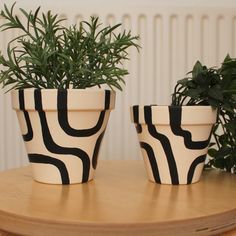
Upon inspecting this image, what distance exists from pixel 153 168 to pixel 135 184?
0.14ft

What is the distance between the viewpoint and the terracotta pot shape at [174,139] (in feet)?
1.89

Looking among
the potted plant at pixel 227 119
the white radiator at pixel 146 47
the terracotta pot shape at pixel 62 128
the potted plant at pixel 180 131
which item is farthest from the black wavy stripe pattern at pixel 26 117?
the white radiator at pixel 146 47

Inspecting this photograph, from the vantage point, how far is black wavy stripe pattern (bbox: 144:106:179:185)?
59 cm

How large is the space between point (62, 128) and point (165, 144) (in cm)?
17

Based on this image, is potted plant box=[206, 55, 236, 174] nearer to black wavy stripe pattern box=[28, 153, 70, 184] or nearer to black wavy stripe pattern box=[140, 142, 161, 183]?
black wavy stripe pattern box=[140, 142, 161, 183]

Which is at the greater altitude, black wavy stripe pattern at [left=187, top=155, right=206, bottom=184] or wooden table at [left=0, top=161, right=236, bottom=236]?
black wavy stripe pattern at [left=187, top=155, right=206, bottom=184]

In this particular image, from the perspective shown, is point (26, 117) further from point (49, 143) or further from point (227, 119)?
point (227, 119)

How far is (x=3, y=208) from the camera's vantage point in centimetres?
46

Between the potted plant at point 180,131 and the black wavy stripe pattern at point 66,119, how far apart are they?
6cm

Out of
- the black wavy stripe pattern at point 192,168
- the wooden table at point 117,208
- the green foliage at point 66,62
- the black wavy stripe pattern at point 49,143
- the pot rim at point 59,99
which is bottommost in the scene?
the wooden table at point 117,208

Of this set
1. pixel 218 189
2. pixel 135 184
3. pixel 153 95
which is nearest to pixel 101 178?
pixel 135 184

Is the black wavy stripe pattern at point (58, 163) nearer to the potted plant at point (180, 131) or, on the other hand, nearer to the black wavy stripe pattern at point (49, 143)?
the black wavy stripe pattern at point (49, 143)

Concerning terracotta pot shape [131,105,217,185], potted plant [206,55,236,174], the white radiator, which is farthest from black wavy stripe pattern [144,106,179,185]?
the white radiator

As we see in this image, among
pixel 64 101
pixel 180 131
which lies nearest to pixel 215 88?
pixel 180 131
